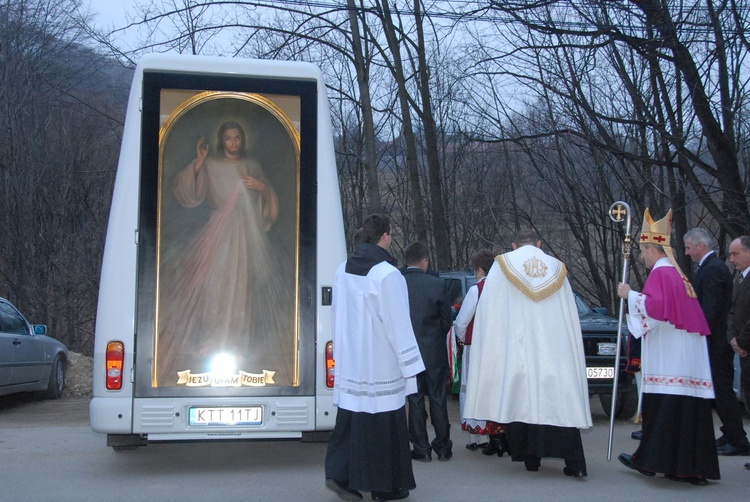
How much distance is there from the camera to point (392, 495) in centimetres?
590

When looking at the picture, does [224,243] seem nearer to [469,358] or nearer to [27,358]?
[469,358]

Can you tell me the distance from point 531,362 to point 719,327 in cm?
196

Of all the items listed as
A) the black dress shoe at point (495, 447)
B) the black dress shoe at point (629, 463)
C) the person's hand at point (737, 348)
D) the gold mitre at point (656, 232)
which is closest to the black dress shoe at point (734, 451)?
the person's hand at point (737, 348)

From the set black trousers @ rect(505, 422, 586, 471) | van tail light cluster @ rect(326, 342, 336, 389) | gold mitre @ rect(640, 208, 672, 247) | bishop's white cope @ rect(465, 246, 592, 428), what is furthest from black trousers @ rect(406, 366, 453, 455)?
gold mitre @ rect(640, 208, 672, 247)

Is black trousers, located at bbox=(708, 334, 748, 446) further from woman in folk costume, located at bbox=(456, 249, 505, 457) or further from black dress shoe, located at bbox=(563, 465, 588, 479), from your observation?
woman in folk costume, located at bbox=(456, 249, 505, 457)

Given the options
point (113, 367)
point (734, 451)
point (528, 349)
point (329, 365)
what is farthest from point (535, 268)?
point (113, 367)

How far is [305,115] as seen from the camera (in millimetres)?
6879

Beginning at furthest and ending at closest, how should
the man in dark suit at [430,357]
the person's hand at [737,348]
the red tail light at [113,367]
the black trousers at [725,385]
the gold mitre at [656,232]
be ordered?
the black trousers at [725,385], the man in dark suit at [430,357], the person's hand at [737,348], the gold mitre at [656,232], the red tail light at [113,367]

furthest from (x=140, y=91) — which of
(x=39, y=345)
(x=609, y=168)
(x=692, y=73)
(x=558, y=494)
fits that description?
(x=609, y=168)

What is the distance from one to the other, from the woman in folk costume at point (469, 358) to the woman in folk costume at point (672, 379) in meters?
1.27

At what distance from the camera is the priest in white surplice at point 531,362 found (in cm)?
668

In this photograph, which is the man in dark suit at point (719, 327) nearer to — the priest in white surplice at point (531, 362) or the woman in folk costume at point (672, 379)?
the woman in folk costume at point (672, 379)

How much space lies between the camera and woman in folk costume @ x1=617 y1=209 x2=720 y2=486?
6.41 meters

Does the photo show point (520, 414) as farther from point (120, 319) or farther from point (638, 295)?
point (120, 319)
